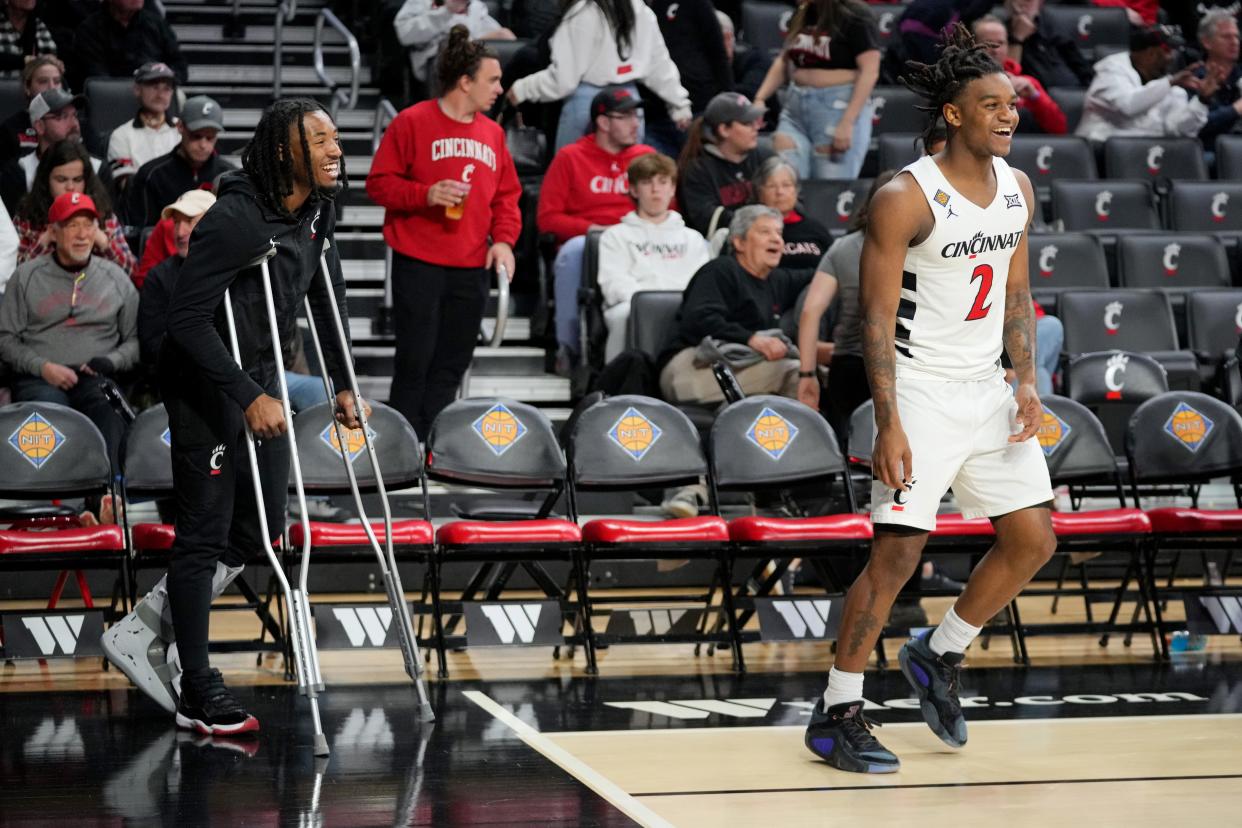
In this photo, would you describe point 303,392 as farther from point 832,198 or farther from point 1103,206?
point 1103,206

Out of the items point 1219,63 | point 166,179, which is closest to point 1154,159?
point 1219,63

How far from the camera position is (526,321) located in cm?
909

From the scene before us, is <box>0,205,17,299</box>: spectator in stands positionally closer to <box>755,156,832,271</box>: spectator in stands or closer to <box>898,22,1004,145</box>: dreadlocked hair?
<box>755,156,832,271</box>: spectator in stands

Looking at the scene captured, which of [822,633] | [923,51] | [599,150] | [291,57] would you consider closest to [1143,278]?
[923,51]

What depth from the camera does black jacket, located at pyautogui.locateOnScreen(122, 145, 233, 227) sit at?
8.33 meters

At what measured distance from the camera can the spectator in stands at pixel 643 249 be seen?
7.98 meters

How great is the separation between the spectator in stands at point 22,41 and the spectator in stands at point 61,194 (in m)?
2.64

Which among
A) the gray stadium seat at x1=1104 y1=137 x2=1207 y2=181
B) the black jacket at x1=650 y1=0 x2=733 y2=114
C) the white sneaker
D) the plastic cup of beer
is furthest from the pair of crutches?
the gray stadium seat at x1=1104 y1=137 x2=1207 y2=181

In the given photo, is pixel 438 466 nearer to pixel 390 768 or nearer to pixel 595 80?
pixel 390 768

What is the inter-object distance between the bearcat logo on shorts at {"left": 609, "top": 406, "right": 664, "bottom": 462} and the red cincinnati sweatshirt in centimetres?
138

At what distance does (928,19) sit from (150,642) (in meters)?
6.99

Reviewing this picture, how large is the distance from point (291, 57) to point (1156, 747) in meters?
8.50

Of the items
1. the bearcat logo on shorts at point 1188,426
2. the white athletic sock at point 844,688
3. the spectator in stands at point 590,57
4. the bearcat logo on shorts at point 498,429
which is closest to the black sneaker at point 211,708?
the white athletic sock at point 844,688

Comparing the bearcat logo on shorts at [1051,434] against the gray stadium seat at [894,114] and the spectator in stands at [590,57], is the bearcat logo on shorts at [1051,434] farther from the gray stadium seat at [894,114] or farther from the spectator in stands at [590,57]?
the gray stadium seat at [894,114]
